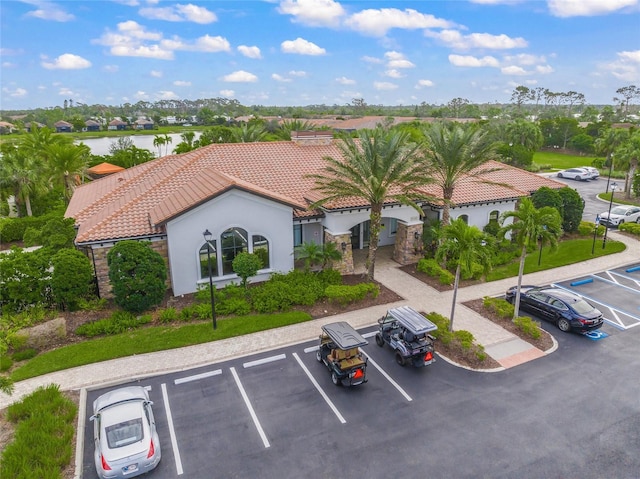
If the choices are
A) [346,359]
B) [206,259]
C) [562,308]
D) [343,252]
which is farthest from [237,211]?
[562,308]

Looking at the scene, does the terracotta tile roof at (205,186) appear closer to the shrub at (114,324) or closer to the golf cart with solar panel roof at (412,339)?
the shrub at (114,324)

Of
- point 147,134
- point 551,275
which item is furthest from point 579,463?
point 147,134

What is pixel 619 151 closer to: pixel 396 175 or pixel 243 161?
pixel 396 175

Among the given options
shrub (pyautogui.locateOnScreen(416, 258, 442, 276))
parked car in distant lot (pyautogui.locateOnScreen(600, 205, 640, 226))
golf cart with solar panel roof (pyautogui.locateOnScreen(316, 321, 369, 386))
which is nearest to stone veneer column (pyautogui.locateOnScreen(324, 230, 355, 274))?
shrub (pyautogui.locateOnScreen(416, 258, 442, 276))

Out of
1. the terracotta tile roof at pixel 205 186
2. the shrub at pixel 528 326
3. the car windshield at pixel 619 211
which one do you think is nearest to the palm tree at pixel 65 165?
the terracotta tile roof at pixel 205 186

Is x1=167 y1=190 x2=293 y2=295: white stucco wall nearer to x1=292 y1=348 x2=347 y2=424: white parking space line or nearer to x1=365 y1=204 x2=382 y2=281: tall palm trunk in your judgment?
x1=365 y1=204 x2=382 y2=281: tall palm trunk

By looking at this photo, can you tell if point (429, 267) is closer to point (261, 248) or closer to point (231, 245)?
point (261, 248)
